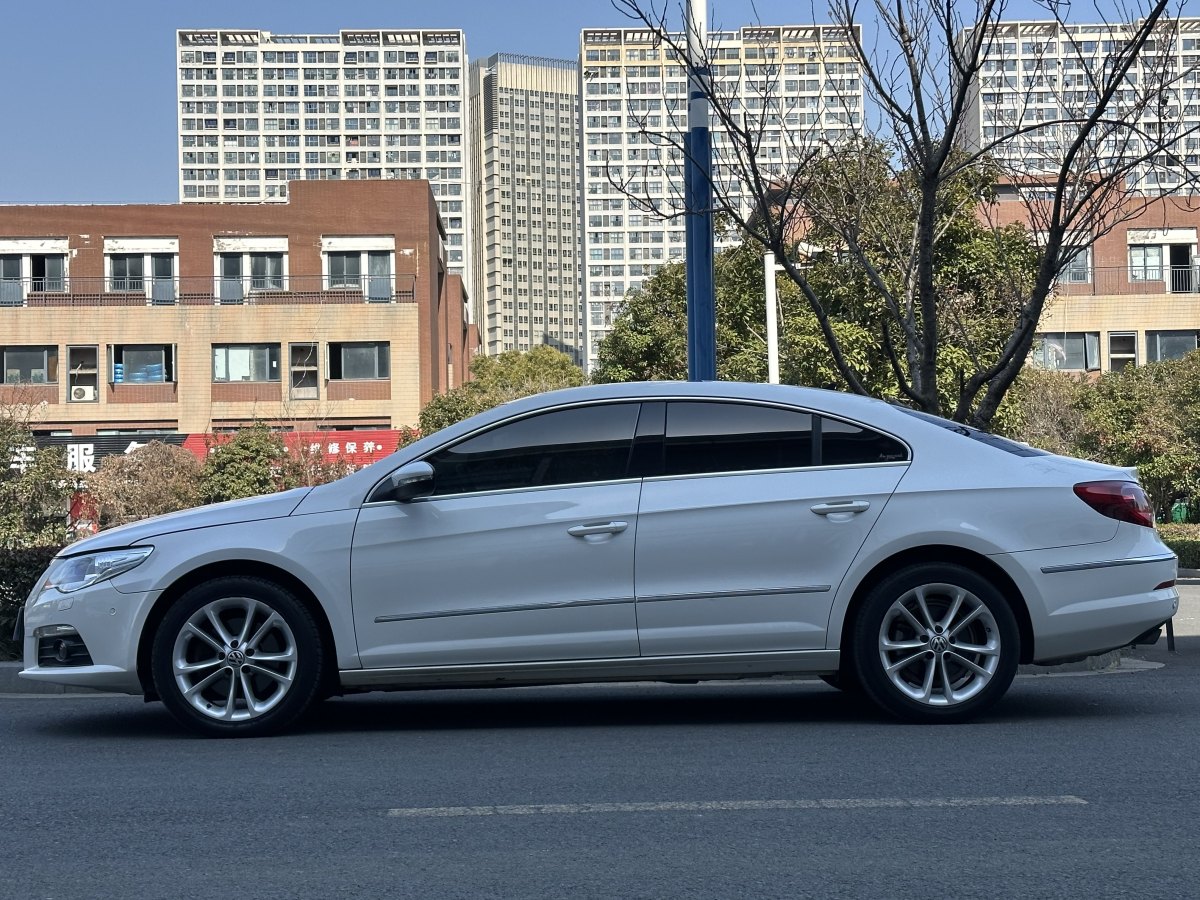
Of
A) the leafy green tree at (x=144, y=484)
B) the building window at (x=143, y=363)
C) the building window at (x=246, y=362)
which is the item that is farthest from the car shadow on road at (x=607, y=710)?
the building window at (x=143, y=363)

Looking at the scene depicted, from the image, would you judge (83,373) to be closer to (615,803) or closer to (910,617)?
(910,617)

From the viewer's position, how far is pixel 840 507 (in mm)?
6469

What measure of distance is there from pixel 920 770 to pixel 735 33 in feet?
30.0

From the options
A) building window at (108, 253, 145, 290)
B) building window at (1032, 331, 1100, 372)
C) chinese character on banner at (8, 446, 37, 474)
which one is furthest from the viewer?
building window at (1032, 331, 1100, 372)

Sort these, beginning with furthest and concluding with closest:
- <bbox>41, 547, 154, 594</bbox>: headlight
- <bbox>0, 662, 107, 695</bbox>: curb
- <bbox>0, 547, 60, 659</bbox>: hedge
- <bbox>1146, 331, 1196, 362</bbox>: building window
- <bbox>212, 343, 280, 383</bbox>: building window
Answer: <bbox>1146, 331, 1196, 362</bbox>: building window, <bbox>212, 343, 280, 383</bbox>: building window, <bbox>0, 547, 60, 659</bbox>: hedge, <bbox>0, 662, 107, 695</bbox>: curb, <bbox>41, 547, 154, 594</bbox>: headlight

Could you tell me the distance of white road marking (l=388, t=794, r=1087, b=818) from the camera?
15.9ft

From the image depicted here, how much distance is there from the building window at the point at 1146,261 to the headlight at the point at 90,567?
64109 millimetres

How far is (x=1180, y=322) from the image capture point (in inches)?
2509

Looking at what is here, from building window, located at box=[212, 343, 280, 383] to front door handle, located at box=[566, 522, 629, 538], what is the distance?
5122 centimetres

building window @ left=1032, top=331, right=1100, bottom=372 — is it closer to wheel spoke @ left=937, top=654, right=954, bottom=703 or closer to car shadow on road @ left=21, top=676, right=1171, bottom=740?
car shadow on road @ left=21, top=676, right=1171, bottom=740

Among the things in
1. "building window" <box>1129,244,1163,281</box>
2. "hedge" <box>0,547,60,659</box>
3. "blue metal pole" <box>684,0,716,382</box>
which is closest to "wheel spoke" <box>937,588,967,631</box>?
"blue metal pole" <box>684,0,716,382</box>

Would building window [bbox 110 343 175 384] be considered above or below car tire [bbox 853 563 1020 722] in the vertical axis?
above

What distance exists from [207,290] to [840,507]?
5297 centimetres

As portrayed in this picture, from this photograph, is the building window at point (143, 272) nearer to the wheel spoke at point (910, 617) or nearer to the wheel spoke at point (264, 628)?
the wheel spoke at point (264, 628)
